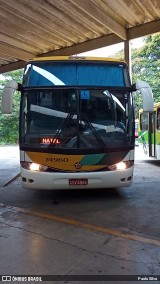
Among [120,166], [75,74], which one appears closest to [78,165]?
[120,166]

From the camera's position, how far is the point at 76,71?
6320mm

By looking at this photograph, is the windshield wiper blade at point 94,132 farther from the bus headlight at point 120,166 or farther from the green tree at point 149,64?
the green tree at point 149,64

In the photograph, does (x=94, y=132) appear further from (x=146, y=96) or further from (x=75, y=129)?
(x=146, y=96)

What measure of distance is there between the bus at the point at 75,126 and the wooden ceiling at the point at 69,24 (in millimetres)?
3842

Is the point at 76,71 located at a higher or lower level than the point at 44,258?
higher

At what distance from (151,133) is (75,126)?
296 inches

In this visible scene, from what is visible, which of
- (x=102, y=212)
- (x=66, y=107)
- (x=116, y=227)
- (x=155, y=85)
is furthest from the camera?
(x=155, y=85)

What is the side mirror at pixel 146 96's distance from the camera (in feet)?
20.1

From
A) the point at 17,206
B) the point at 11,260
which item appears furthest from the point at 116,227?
the point at 17,206

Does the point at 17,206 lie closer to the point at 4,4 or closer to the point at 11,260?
the point at 11,260

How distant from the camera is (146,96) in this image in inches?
243

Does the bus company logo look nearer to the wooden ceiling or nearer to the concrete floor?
the concrete floor

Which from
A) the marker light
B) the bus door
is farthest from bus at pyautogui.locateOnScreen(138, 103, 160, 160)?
the marker light

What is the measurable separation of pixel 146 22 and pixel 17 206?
8.21 m
